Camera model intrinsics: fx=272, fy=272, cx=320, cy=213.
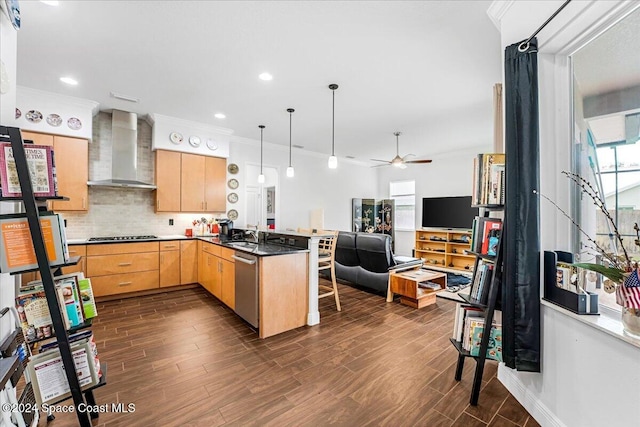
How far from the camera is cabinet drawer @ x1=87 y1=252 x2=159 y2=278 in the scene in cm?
398

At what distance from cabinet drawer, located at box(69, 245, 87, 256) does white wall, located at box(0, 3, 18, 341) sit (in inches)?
113

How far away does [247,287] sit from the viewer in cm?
312

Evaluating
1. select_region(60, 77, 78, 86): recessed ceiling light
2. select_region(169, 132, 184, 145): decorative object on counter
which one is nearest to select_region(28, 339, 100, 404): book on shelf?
select_region(60, 77, 78, 86): recessed ceiling light

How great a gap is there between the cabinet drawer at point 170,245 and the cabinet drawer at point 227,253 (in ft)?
4.33

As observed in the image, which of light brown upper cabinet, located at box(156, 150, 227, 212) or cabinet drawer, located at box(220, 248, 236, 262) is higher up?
light brown upper cabinet, located at box(156, 150, 227, 212)

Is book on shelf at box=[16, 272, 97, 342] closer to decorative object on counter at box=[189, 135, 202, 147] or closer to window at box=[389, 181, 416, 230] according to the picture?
decorative object on counter at box=[189, 135, 202, 147]

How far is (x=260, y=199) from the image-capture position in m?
6.45

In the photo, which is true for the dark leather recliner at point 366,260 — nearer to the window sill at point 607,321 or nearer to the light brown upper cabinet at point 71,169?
the window sill at point 607,321

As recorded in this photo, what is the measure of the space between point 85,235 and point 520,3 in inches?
237

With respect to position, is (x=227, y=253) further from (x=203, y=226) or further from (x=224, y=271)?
(x=203, y=226)

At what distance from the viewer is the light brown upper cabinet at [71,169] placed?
3.92 meters

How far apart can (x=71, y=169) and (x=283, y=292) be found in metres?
3.74

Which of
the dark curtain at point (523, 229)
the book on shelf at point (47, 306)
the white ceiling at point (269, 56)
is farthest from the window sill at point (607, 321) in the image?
the book on shelf at point (47, 306)

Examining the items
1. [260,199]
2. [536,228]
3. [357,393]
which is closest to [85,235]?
[260,199]
